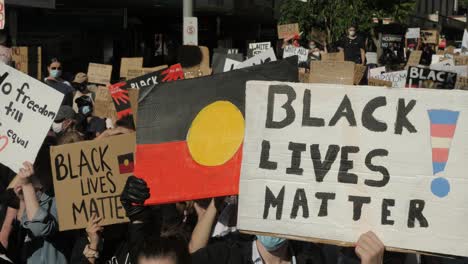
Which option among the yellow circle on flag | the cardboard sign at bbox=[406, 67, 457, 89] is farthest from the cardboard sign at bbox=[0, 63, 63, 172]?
the cardboard sign at bbox=[406, 67, 457, 89]

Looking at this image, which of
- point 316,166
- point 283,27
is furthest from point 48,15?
point 316,166

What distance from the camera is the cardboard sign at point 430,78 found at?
7.13m

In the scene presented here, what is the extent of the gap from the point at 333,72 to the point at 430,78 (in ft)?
7.75

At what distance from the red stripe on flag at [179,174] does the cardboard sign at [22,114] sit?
3.86ft

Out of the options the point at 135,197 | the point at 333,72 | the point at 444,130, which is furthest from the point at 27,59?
the point at 444,130

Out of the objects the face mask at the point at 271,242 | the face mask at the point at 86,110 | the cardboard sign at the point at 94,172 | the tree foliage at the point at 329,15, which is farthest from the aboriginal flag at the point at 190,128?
the tree foliage at the point at 329,15

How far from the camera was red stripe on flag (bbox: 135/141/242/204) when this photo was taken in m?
3.92

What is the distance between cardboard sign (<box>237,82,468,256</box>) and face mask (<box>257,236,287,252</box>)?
1.36 ft

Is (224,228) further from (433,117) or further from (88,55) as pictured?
(88,55)

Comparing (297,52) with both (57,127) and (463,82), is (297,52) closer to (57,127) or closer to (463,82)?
(463,82)

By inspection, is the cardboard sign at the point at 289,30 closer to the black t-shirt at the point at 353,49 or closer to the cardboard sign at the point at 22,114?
the black t-shirt at the point at 353,49

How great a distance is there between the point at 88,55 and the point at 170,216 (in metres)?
17.9

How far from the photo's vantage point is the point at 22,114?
5.17m

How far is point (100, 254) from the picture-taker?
177 inches
